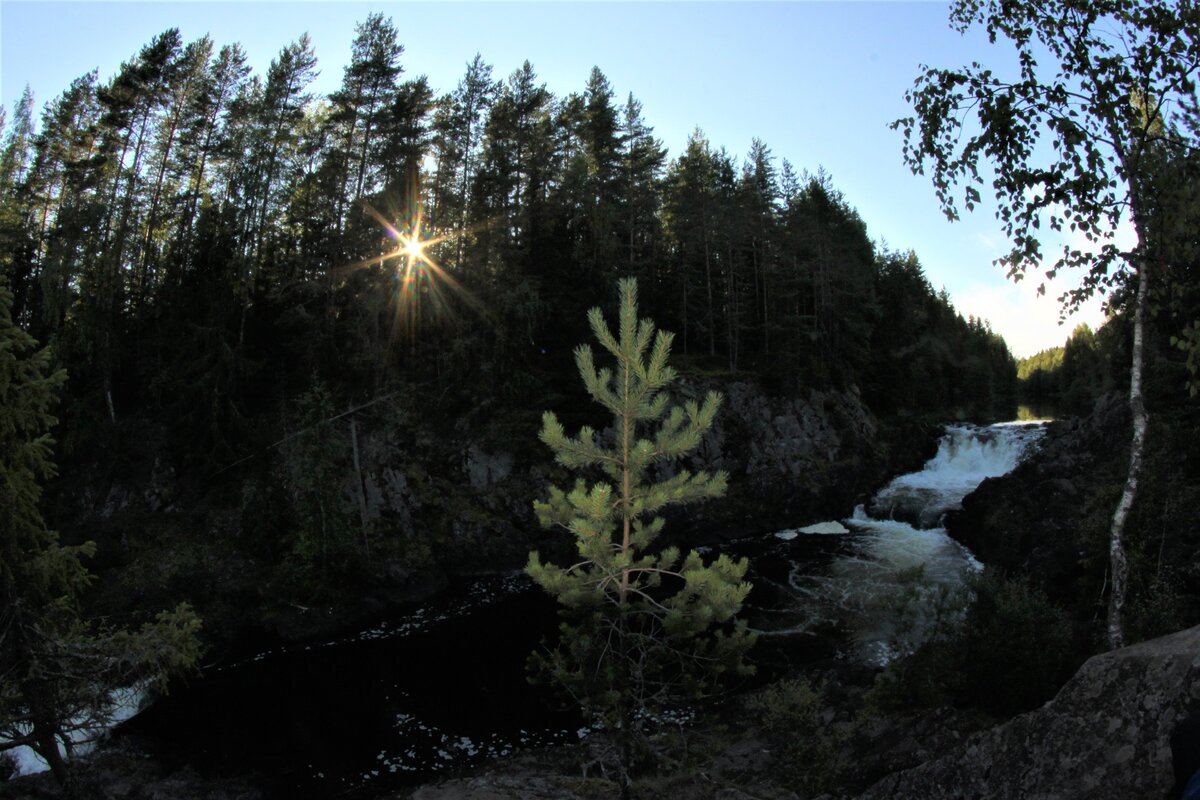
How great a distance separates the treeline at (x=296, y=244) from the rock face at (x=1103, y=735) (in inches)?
1052

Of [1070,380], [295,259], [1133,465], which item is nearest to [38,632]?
[1133,465]

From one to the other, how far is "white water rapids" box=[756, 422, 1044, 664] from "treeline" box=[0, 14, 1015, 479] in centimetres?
1028

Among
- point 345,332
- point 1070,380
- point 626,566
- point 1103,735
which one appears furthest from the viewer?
point 1070,380

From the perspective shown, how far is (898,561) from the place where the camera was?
1033 inches

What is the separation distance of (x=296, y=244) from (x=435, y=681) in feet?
83.8

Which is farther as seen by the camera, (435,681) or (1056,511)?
(1056,511)

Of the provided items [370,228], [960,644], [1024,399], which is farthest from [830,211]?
[1024,399]

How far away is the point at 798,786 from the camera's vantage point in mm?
10992

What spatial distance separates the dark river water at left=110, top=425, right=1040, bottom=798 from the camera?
1441 centimetres

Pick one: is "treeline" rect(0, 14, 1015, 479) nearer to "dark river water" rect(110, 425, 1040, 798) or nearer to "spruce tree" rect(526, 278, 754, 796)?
"dark river water" rect(110, 425, 1040, 798)

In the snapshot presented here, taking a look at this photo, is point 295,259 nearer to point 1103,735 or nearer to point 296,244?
point 296,244

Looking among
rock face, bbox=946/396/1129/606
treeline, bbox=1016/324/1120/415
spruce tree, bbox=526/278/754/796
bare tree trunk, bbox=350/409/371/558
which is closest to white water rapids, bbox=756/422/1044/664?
rock face, bbox=946/396/1129/606

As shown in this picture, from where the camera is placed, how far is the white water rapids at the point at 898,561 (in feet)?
60.8

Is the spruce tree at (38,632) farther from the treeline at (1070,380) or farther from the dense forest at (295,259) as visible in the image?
the treeline at (1070,380)
